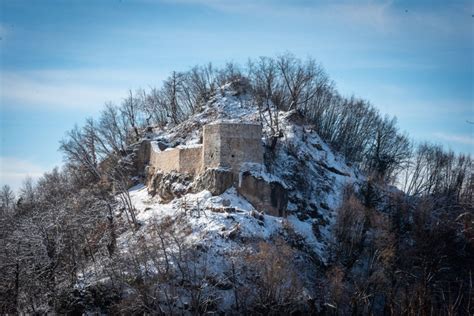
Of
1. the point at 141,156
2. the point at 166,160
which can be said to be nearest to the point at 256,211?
the point at 166,160

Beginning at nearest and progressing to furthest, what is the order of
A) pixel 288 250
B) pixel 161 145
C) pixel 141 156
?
pixel 288 250 → pixel 161 145 → pixel 141 156

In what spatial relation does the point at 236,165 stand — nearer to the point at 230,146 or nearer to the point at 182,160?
the point at 230,146

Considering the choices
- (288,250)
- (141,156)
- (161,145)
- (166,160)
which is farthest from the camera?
(141,156)

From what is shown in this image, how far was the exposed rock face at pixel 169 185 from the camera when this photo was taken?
109 ft

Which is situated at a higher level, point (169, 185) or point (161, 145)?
point (161, 145)

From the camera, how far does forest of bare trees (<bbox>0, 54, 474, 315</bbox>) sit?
26141mm

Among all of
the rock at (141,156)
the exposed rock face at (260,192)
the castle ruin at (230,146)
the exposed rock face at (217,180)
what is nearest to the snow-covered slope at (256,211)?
the exposed rock face at (217,180)

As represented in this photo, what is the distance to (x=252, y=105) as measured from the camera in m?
45.0

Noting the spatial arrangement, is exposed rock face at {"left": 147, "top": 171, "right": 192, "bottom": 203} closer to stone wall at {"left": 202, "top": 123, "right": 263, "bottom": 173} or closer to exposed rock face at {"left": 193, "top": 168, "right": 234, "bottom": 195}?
exposed rock face at {"left": 193, "top": 168, "right": 234, "bottom": 195}

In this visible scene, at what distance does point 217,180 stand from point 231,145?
7.76 feet

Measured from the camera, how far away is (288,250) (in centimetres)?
2844

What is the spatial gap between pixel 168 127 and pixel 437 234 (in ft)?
77.4

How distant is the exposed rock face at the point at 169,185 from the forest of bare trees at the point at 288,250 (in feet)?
7.47

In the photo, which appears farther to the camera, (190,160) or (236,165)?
(190,160)
